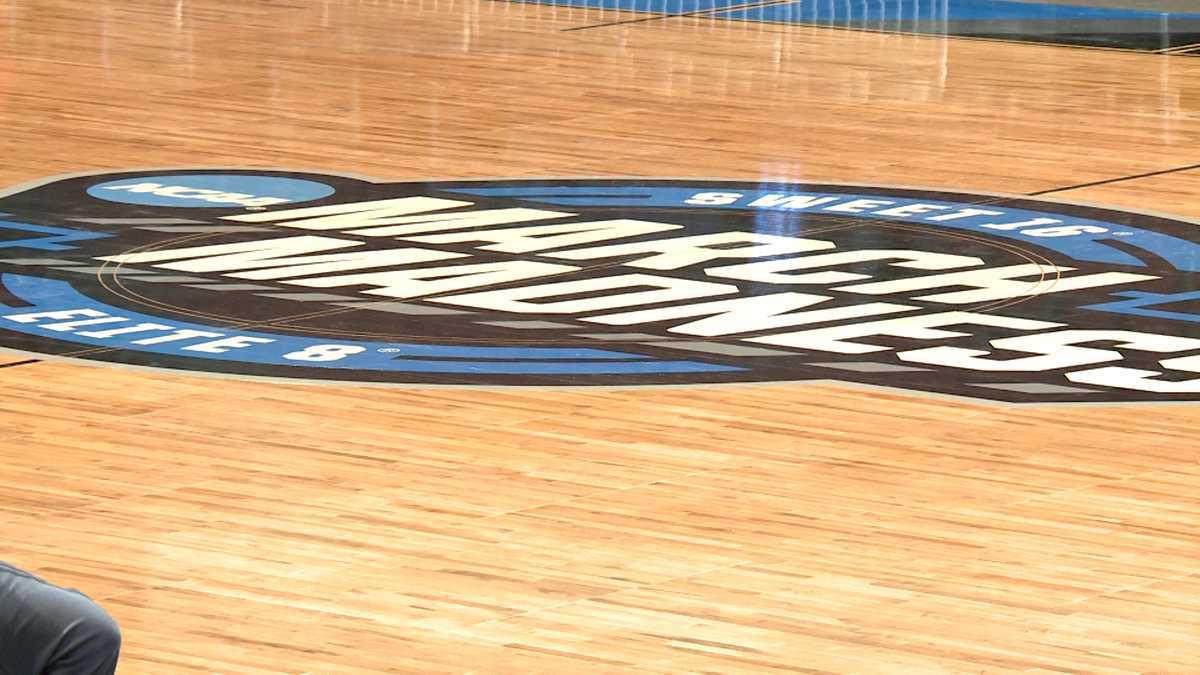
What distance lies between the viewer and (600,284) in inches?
271

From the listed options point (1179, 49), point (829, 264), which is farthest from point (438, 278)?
point (1179, 49)

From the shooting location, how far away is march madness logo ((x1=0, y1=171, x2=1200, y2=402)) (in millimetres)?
5926

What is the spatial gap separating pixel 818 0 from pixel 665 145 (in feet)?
17.3

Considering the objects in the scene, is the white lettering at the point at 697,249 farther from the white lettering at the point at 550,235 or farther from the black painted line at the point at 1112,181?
the black painted line at the point at 1112,181

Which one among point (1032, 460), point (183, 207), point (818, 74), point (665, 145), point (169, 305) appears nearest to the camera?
point (1032, 460)

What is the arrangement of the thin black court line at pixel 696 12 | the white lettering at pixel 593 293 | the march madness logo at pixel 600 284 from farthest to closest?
the thin black court line at pixel 696 12
the white lettering at pixel 593 293
the march madness logo at pixel 600 284

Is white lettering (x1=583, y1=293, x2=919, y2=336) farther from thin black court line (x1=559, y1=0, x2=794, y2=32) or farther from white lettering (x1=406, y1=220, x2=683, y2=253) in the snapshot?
thin black court line (x1=559, y1=0, x2=794, y2=32)

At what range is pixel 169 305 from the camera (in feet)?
21.4

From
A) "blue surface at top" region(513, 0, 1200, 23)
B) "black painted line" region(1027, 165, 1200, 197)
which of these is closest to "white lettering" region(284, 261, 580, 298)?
"black painted line" region(1027, 165, 1200, 197)

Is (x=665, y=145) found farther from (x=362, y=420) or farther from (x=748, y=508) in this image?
(x=748, y=508)

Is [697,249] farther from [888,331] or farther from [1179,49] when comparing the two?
[1179,49]

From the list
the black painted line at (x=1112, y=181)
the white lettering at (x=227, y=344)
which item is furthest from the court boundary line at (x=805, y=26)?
the white lettering at (x=227, y=344)

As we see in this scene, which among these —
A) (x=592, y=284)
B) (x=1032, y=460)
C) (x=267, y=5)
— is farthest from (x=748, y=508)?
(x=267, y=5)

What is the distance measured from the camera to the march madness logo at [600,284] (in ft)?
19.4
